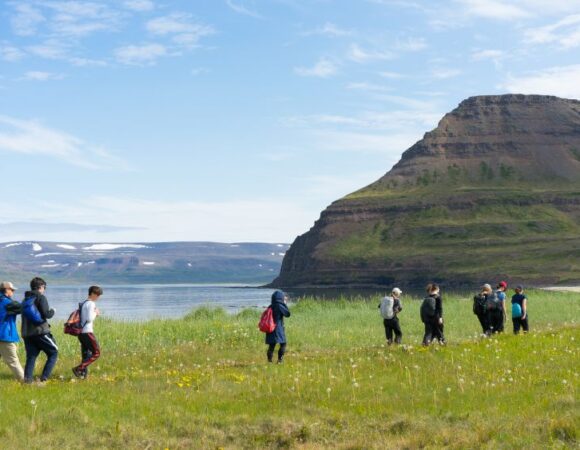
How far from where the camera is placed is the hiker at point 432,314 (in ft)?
72.0

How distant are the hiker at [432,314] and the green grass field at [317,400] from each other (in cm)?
135

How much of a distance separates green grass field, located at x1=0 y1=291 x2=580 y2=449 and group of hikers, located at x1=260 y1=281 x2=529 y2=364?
3.23 feet

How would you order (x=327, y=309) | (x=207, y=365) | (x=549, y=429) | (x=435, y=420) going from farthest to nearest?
(x=327, y=309) → (x=207, y=365) → (x=435, y=420) → (x=549, y=429)

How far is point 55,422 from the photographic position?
1285 cm

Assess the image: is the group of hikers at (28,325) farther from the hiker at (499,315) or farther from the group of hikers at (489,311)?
the hiker at (499,315)

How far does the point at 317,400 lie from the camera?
14.4 m

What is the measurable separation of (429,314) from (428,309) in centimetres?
16

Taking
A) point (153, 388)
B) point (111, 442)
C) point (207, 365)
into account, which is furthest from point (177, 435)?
point (207, 365)

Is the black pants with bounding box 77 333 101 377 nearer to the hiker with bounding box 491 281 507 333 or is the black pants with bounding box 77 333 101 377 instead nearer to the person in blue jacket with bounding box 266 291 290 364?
the person in blue jacket with bounding box 266 291 290 364

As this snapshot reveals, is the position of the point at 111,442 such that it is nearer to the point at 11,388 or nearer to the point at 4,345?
the point at 11,388

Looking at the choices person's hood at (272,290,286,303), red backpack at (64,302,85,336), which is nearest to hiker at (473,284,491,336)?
person's hood at (272,290,286,303)

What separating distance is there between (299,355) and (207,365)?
111 inches

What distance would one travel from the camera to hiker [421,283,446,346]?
22.0 metres

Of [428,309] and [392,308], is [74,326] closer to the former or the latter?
[392,308]
